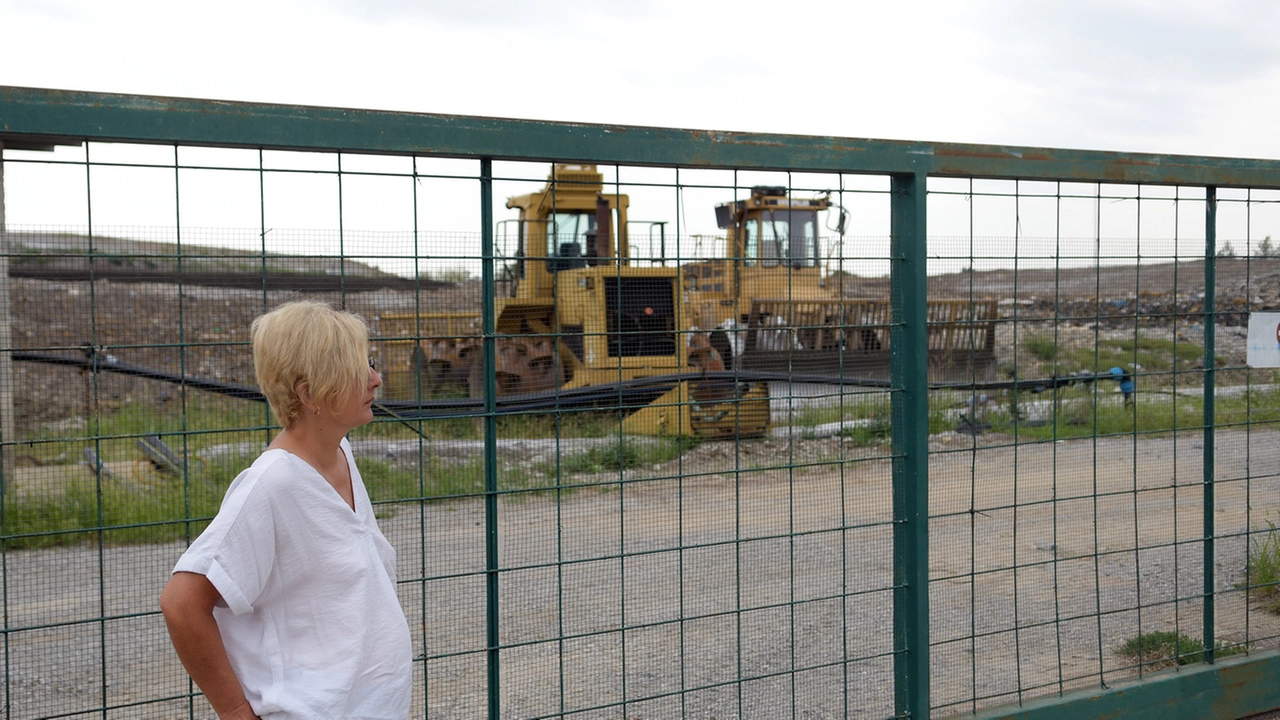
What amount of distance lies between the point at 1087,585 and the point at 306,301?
20.2ft

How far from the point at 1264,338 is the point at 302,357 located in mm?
4318

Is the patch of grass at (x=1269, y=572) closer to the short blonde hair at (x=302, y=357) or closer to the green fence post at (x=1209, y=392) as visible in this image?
the green fence post at (x=1209, y=392)

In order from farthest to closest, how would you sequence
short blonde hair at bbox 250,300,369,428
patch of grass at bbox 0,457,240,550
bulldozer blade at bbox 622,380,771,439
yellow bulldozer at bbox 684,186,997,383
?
yellow bulldozer at bbox 684,186,997,383 < patch of grass at bbox 0,457,240,550 < bulldozer blade at bbox 622,380,771,439 < short blonde hair at bbox 250,300,369,428

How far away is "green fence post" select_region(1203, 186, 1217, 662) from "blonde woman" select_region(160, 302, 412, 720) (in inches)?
142

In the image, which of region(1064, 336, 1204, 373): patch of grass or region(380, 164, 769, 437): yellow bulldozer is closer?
region(380, 164, 769, 437): yellow bulldozer

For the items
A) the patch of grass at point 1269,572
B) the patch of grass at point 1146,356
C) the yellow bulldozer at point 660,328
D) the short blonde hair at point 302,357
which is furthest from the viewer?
the patch of grass at point 1146,356

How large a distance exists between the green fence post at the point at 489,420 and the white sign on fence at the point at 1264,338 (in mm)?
3511

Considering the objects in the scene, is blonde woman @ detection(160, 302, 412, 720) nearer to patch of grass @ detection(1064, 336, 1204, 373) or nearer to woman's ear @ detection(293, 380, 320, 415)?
woman's ear @ detection(293, 380, 320, 415)

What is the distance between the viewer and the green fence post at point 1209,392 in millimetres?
4117

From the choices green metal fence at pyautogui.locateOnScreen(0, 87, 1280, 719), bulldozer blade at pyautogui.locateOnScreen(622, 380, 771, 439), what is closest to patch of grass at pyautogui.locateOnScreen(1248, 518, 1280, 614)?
green metal fence at pyautogui.locateOnScreen(0, 87, 1280, 719)

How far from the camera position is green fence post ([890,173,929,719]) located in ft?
11.4

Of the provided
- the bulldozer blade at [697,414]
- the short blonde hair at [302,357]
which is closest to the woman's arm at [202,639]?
the short blonde hair at [302,357]

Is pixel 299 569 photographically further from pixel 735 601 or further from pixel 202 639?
pixel 735 601

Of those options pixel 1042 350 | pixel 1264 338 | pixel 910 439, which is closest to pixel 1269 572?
pixel 1264 338
